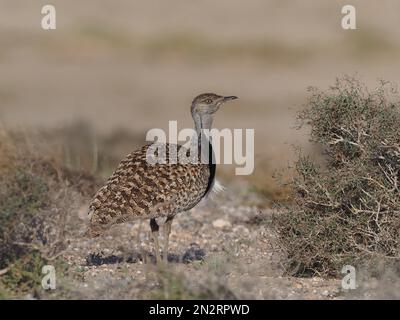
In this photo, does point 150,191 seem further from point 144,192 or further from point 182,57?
point 182,57

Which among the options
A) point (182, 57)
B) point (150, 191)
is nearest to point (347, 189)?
point (150, 191)

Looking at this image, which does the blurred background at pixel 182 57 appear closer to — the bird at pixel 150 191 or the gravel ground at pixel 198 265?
the gravel ground at pixel 198 265

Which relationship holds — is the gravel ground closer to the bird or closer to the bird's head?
the bird

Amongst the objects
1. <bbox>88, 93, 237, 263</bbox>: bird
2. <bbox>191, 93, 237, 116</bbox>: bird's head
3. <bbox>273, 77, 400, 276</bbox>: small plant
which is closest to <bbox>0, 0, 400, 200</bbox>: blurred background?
<bbox>191, 93, 237, 116</bbox>: bird's head

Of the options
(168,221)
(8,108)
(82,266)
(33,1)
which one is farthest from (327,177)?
(33,1)

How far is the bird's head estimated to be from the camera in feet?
25.9

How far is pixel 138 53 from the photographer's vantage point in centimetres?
2403

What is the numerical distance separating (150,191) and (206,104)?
3.79ft

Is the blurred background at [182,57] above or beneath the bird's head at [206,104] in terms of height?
above

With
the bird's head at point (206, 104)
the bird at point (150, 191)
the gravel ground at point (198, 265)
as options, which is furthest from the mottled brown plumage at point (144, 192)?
the bird's head at point (206, 104)

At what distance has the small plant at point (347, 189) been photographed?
6742 mm

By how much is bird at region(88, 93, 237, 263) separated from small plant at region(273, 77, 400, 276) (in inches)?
25.9

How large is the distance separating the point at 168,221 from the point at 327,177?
1.15 m

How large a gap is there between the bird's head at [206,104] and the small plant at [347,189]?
99 centimetres
